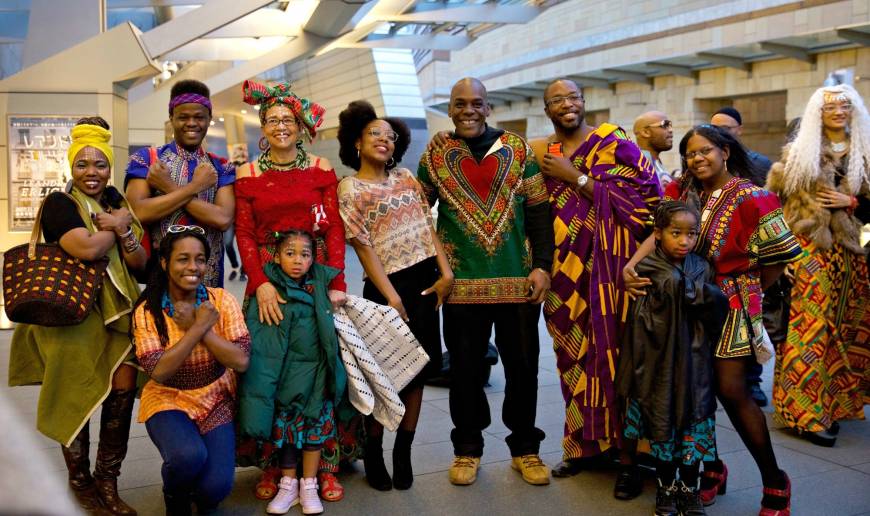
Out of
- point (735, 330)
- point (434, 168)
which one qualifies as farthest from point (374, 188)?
point (735, 330)

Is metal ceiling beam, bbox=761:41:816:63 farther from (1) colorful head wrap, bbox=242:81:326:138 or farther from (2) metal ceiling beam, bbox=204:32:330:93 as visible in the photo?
(1) colorful head wrap, bbox=242:81:326:138

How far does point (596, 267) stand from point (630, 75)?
1772cm

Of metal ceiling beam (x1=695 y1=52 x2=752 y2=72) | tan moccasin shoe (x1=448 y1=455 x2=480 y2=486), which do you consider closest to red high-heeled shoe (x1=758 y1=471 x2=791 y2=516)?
tan moccasin shoe (x1=448 y1=455 x2=480 y2=486)

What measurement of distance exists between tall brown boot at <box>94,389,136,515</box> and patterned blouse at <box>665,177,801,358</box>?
2561 millimetres

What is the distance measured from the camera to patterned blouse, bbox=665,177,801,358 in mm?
3684

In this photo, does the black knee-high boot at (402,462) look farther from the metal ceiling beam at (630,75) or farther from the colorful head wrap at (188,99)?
the metal ceiling beam at (630,75)

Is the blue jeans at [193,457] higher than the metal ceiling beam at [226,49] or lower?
lower

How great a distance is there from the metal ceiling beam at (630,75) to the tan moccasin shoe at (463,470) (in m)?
17.7

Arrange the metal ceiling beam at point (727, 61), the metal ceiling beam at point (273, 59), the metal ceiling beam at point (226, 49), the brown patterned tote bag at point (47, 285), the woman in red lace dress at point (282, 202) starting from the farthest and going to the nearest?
the metal ceiling beam at point (226, 49), the metal ceiling beam at point (273, 59), the metal ceiling beam at point (727, 61), the woman in red lace dress at point (282, 202), the brown patterned tote bag at point (47, 285)

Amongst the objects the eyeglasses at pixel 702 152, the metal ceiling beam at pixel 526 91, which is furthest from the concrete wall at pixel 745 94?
the eyeglasses at pixel 702 152

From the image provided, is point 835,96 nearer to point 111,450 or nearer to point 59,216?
point 59,216

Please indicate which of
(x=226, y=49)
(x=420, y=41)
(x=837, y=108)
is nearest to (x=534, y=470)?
(x=837, y=108)

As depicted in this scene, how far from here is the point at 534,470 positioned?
4168 millimetres

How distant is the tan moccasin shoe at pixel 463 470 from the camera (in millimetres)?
4137
